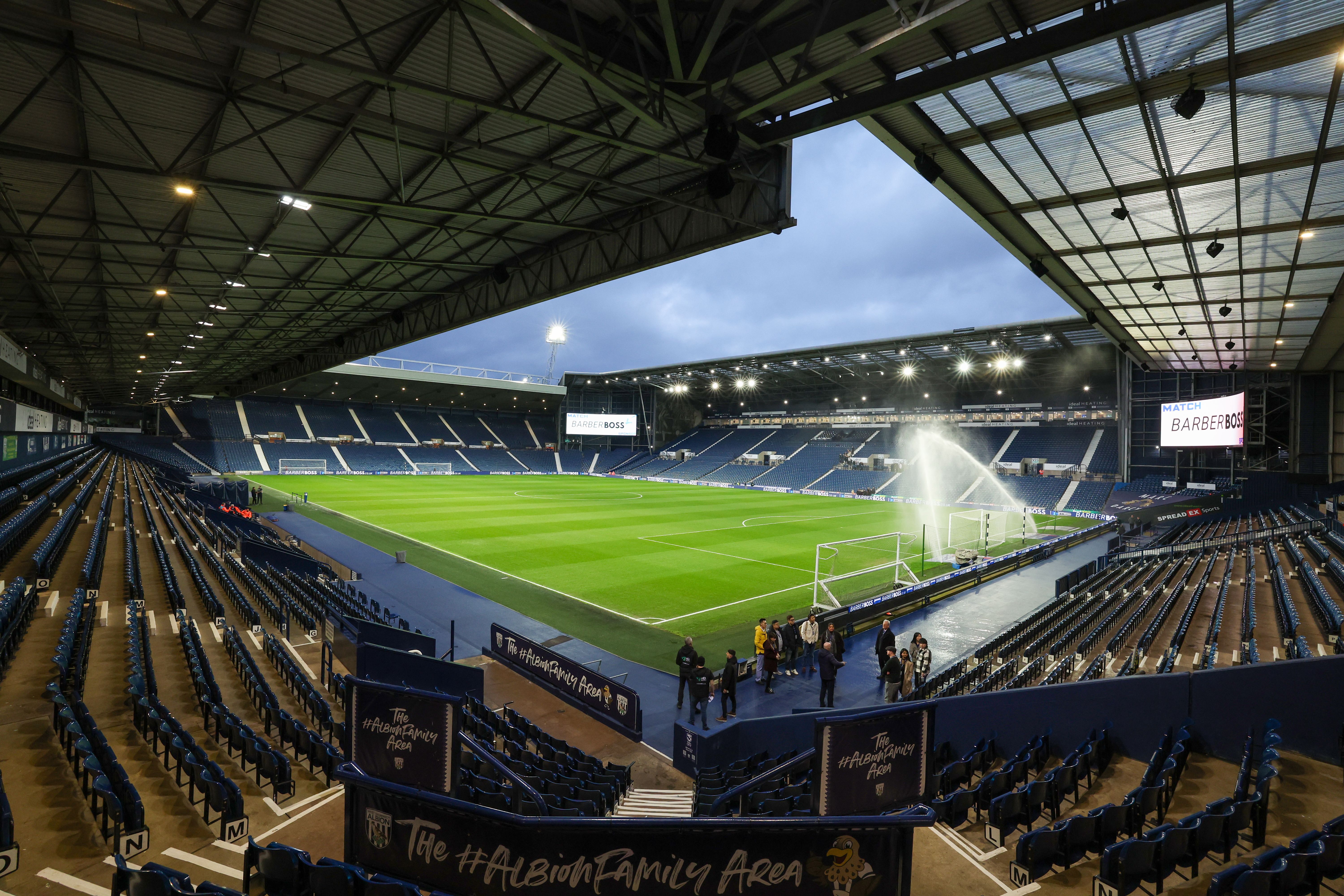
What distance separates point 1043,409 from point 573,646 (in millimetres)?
55877

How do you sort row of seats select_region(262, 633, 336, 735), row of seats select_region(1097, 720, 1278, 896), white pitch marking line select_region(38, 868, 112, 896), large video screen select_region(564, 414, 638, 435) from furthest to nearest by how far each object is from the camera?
large video screen select_region(564, 414, 638, 435), row of seats select_region(262, 633, 336, 735), white pitch marking line select_region(38, 868, 112, 896), row of seats select_region(1097, 720, 1278, 896)

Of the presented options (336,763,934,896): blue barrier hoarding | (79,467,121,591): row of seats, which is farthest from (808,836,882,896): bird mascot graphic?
(79,467,121,591): row of seats

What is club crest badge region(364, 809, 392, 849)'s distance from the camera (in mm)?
3312

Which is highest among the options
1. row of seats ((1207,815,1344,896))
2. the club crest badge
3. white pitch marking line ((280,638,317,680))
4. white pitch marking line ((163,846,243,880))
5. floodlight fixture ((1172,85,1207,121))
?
floodlight fixture ((1172,85,1207,121))

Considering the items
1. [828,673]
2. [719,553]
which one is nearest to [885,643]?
[828,673]

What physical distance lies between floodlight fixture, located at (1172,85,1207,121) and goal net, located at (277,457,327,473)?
220 feet

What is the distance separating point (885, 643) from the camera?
38.1 feet

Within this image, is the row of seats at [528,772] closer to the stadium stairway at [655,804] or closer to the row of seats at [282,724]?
the stadium stairway at [655,804]

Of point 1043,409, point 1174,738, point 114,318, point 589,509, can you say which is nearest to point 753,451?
point 1043,409

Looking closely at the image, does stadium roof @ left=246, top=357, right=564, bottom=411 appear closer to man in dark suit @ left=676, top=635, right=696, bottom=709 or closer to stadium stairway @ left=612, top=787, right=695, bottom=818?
man in dark suit @ left=676, top=635, right=696, bottom=709

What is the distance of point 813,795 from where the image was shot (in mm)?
3471

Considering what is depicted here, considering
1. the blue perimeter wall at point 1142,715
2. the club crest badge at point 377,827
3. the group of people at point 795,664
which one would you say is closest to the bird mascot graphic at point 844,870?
the blue perimeter wall at point 1142,715

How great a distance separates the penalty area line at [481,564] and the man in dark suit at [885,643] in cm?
592

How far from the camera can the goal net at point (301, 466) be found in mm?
59938
